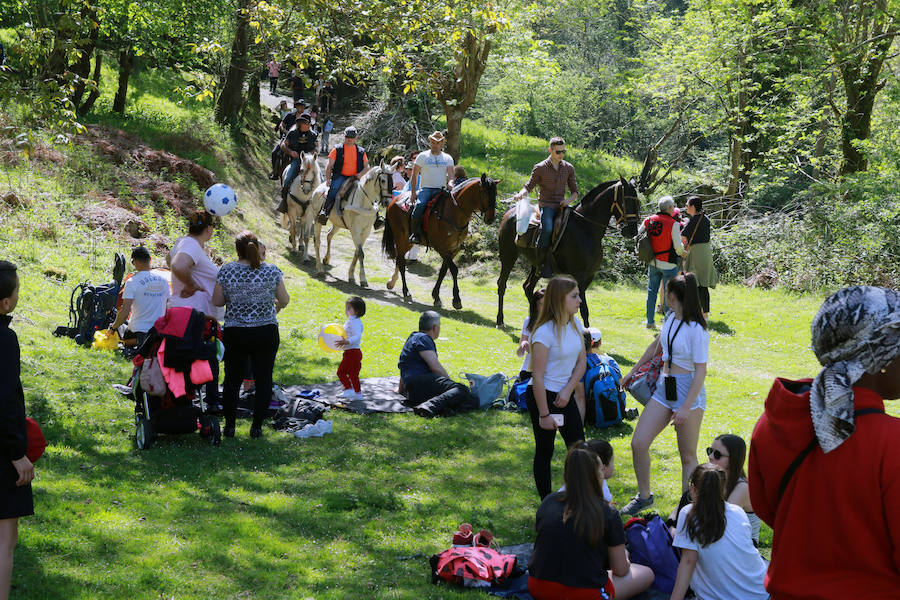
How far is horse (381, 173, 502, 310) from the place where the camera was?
15922 millimetres

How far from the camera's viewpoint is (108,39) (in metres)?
25.2

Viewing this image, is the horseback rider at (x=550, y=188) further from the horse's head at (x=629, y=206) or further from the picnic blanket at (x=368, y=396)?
the picnic blanket at (x=368, y=396)

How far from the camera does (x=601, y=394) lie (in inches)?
372

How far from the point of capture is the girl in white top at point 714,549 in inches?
197

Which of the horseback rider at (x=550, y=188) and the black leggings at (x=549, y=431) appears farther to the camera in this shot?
the horseback rider at (x=550, y=188)

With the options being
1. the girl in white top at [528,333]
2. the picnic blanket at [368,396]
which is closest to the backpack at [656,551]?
the girl in white top at [528,333]

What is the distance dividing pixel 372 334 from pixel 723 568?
923 cm

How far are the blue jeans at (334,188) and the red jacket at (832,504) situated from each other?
1594 cm

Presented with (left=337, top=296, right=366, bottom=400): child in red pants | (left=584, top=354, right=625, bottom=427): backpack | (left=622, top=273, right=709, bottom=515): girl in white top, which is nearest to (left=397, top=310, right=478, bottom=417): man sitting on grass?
(left=337, top=296, right=366, bottom=400): child in red pants

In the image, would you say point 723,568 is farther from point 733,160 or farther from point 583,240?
point 733,160

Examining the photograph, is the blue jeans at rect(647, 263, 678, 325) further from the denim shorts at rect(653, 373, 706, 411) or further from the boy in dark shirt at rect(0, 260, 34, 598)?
the boy in dark shirt at rect(0, 260, 34, 598)

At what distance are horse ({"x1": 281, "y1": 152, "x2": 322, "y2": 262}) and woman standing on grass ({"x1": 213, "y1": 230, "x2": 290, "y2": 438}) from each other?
36.6 ft

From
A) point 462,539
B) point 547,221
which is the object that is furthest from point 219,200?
point 547,221

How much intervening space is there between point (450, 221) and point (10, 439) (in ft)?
41.6
